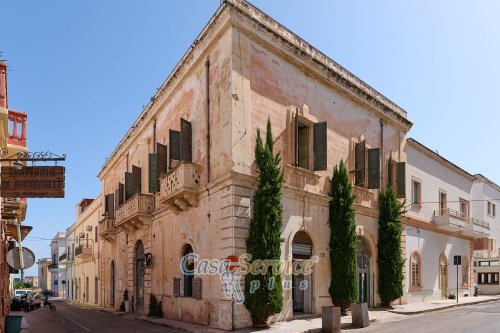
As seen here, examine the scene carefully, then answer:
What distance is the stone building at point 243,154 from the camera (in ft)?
46.6

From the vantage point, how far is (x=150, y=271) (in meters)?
20.3

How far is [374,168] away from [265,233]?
7869mm

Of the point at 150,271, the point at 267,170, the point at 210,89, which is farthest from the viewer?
the point at 150,271

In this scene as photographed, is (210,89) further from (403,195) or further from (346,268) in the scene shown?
(403,195)

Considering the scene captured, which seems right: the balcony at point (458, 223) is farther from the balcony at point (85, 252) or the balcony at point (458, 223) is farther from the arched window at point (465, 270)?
the balcony at point (85, 252)

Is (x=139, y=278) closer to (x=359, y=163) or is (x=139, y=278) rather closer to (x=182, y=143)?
(x=182, y=143)

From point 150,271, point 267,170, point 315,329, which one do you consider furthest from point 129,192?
point 315,329

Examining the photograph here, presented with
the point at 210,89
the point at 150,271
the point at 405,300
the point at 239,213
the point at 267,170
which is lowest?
the point at 405,300

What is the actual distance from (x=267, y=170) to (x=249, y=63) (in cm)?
366

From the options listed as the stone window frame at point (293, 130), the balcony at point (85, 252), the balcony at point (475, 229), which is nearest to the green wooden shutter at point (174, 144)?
the stone window frame at point (293, 130)

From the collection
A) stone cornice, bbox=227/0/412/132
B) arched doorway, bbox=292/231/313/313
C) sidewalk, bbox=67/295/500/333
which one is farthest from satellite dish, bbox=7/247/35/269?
stone cornice, bbox=227/0/412/132

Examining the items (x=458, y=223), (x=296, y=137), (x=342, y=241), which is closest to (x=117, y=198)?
(x=296, y=137)

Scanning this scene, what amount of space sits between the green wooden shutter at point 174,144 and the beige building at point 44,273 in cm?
7453

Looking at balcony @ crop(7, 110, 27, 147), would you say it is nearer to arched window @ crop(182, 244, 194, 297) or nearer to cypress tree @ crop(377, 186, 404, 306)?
arched window @ crop(182, 244, 194, 297)
